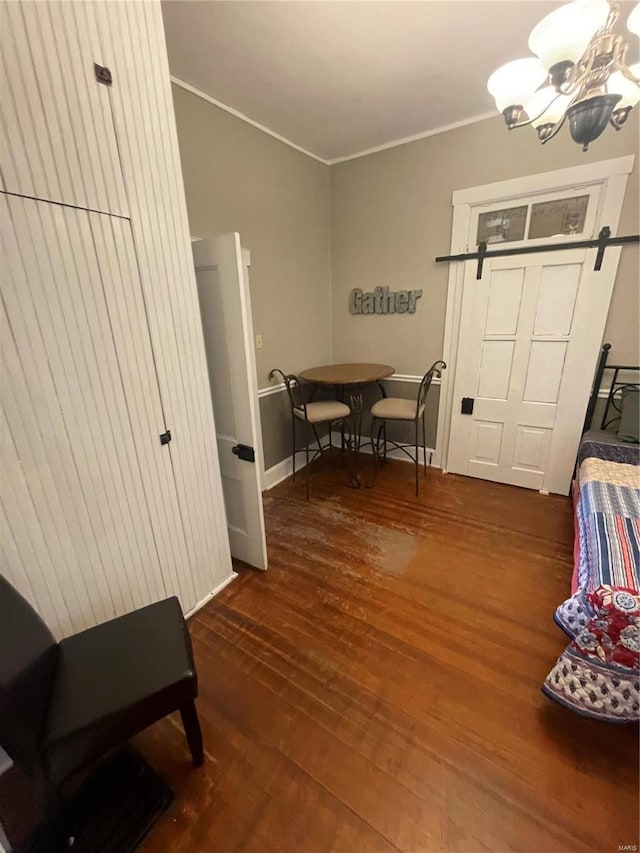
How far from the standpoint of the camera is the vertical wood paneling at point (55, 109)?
0.96 meters

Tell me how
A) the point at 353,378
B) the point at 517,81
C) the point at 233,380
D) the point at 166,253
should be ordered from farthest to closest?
1. the point at 353,378
2. the point at 233,380
3. the point at 166,253
4. the point at 517,81

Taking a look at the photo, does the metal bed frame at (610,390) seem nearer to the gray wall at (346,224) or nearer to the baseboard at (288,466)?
the gray wall at (346,224)

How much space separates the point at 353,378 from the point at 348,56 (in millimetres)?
1860

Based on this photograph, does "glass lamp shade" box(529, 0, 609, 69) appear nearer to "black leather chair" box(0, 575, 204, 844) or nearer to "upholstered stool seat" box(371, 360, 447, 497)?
"upholstered stool seat" box(371, 360, 447, 497)

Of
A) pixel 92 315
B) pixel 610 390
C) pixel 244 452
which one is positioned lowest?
pixel 244 452

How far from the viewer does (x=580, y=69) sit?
1188mm

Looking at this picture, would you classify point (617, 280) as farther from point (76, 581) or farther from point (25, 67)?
point (76, 581)

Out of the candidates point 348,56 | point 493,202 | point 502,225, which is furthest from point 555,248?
point 348,56

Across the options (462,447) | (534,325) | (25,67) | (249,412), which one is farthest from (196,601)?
(534,325)

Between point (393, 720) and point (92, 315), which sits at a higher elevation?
point (92, 315)

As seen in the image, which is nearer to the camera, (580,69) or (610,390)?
(580,69)

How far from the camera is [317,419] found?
285 cm

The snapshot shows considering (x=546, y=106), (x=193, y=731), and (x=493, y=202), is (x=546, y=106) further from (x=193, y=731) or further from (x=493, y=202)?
(x=193, y=731)

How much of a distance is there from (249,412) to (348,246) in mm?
→ 2346
